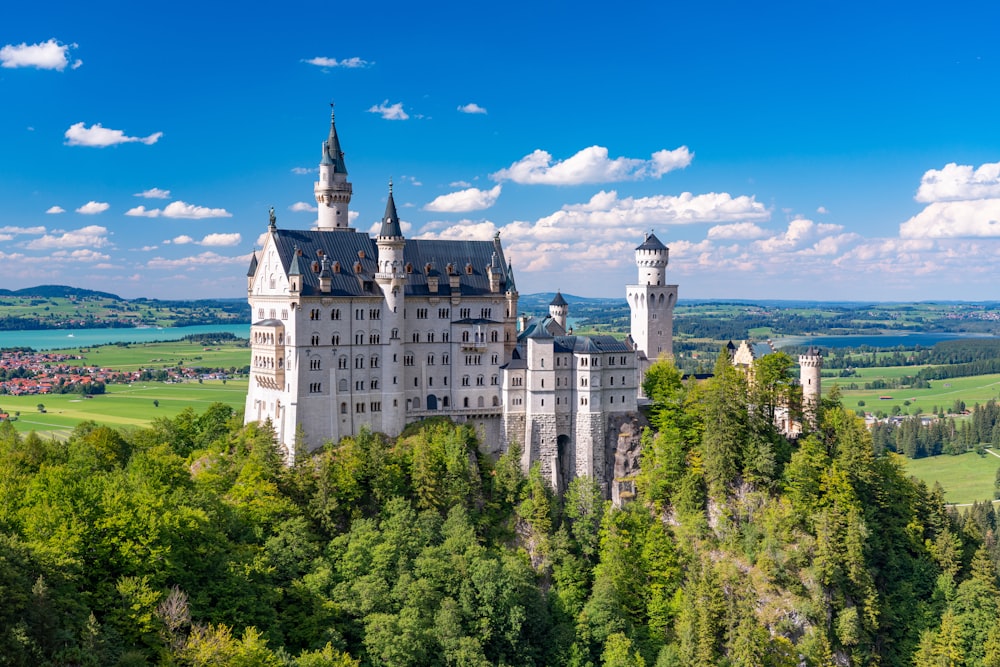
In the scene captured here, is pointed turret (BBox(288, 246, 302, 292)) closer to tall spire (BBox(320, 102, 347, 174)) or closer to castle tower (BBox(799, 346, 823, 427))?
tall spire (BBox(320, 102, 347, 174))

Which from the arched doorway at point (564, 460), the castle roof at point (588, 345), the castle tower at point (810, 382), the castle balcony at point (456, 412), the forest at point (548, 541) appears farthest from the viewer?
the castle tower at point (810, 382)

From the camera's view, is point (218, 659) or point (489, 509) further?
point (489, 509)

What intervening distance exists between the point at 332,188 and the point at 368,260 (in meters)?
9.95

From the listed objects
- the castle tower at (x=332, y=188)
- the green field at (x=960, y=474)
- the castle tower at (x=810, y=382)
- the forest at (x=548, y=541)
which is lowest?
the green field at (x=960, y=474)

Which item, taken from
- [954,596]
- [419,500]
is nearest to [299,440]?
[419,500]

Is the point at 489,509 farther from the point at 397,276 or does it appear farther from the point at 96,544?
the point at 96,544

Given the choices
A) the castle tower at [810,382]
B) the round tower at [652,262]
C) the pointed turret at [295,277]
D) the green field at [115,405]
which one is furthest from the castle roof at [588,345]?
the green field at [115,405]

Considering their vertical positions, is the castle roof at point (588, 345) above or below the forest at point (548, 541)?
above

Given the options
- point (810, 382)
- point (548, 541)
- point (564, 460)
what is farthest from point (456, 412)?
point (810, 382)

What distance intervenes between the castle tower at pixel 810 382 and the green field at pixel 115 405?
240 feet

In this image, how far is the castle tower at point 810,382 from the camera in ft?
300

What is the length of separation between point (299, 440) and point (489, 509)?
17396 millimetres

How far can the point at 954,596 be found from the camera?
83938 mm

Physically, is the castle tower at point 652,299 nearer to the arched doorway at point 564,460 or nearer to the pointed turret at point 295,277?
the arched doorway at point 564,460
